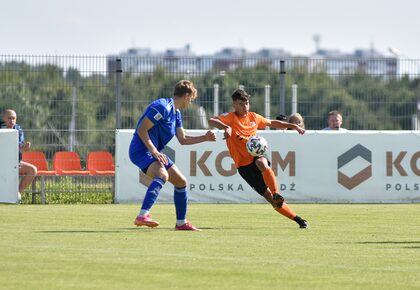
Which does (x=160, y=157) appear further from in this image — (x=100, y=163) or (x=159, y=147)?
(x=100, y=163)

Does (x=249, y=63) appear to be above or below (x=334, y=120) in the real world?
above

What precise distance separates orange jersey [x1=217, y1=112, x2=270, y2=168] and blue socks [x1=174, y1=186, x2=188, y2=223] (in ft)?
4.72

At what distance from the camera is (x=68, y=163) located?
2597 centimetres

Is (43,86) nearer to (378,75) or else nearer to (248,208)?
(248,208)

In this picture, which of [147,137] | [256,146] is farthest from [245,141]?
[147,137]

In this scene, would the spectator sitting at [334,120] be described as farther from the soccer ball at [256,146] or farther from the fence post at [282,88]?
the soccer ball at [256,146]

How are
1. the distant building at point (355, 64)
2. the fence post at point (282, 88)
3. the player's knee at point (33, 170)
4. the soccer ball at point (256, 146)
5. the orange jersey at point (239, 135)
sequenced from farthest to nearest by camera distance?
the distant building at point (355, 64) < the fence post at point (282, 88) < the player's knee at point (33, 170) < the orange jersey at point (239, 135) < the soccer ball at point (256, 146)

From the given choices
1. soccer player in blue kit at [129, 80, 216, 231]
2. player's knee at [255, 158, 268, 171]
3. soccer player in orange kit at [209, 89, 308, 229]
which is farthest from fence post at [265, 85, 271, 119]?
soccer player in blue kit at [129, 80, 216, 231]

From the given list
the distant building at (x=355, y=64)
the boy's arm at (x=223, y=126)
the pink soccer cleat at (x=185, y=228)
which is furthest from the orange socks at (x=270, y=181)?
Result: the distant building at (x=355, y=64)

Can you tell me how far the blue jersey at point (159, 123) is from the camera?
53.9 feet

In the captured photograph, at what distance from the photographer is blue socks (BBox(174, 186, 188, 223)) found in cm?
1655

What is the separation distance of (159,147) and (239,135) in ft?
5.17

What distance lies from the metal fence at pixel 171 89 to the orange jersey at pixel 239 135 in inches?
320

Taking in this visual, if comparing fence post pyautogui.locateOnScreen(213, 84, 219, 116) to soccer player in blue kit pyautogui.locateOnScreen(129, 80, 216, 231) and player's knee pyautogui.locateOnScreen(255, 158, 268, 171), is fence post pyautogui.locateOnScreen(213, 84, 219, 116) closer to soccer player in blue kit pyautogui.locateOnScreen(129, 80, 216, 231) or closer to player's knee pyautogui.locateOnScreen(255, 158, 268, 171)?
player's knee pyautogui.locateOnScreen(255, 158, 268, 171)
